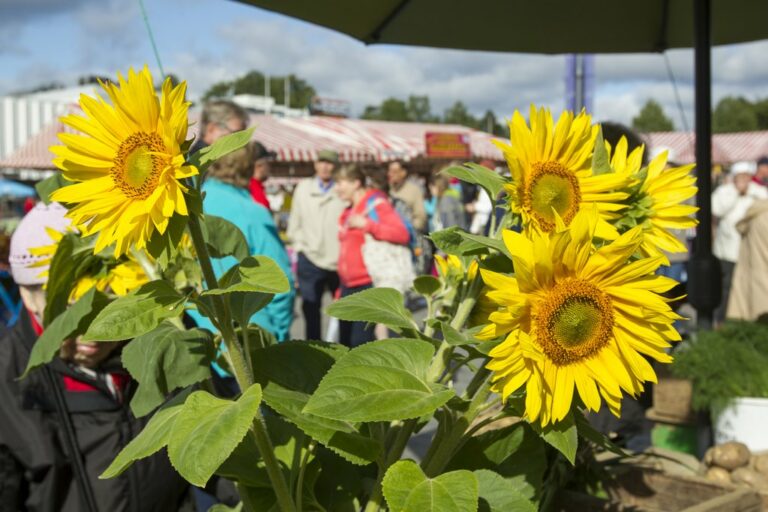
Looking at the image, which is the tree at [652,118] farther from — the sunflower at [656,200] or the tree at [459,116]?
the sunflower at [656,200]

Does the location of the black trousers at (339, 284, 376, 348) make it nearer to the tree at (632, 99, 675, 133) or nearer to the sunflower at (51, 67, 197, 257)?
the sunflower at (51, 67, 197, 257)

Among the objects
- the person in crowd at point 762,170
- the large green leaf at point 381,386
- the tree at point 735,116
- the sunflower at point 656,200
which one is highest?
the tree at point 735,116

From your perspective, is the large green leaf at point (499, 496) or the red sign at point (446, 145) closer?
the large green leaf at point (499, 496)

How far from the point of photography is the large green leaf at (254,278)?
774mm

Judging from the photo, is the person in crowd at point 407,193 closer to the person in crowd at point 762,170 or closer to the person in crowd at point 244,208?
the person in crowd at point 762,170

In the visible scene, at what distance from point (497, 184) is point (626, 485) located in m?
1.68

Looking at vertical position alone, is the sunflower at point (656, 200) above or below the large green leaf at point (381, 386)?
above

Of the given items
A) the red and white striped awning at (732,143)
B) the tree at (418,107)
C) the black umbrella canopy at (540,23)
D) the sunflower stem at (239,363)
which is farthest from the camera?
the tree at (418,107)

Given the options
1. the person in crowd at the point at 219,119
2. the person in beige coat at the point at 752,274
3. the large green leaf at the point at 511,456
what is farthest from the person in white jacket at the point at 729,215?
the large green leaf at the point at 511,456

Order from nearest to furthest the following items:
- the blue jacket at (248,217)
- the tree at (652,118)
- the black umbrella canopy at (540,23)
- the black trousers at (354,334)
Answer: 1. the blue jacket at (248,217)
2. the black umbrella canopy at (540,23)
3. the black trousers at (354,334)
4. the tree at (652,118)

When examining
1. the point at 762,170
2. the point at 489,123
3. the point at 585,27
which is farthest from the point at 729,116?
the point at 585,27

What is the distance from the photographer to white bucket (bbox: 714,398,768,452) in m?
3.43

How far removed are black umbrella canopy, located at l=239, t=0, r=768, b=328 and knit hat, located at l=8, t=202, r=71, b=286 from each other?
1.56 metres

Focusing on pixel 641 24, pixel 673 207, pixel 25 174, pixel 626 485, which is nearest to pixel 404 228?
pixel 641 24
